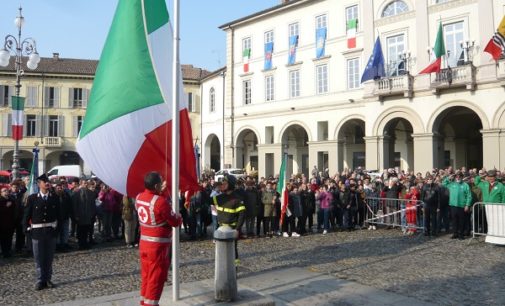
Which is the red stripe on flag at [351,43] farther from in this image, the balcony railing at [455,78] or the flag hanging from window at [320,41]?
the balcony railing at [455,78]

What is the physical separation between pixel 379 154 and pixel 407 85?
4.54 m

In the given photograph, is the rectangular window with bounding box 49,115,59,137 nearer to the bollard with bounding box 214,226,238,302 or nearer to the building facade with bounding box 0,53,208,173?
the building facade with bounding box 0,53,208,173

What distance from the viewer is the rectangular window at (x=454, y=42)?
25234 mm

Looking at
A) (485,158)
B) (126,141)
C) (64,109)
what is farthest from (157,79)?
(64,109)

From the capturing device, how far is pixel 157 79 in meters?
6.80

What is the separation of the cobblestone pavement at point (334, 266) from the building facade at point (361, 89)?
14.4 m

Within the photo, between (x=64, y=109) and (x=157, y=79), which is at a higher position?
(x=64, y=109)

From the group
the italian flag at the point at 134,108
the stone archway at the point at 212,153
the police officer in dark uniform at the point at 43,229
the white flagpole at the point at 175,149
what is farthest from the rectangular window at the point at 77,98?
Answer: the white flagpole at the point at 175,149

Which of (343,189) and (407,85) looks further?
(407,85)

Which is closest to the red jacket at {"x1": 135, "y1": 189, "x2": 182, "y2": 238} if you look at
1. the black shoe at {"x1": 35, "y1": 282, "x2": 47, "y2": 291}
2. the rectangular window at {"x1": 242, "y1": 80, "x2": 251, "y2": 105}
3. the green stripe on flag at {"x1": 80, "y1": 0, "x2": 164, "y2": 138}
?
the green stripe on flag at {"x1": 80, "y1": 0, "x2": 164, "y2": 138}

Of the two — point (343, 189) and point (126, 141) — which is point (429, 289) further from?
point (343, 189)

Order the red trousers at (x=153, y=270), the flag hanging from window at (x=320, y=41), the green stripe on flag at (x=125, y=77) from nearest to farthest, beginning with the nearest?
1. the red trousers at (x=153, y=270)
2. the green stripe on flag at (x=125, y=77)
3. the flag hanging from window at (x=320, y=41)

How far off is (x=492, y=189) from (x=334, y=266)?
6.03 meters

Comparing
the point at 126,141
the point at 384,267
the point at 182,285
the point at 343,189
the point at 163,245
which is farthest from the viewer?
the point at 343,189
